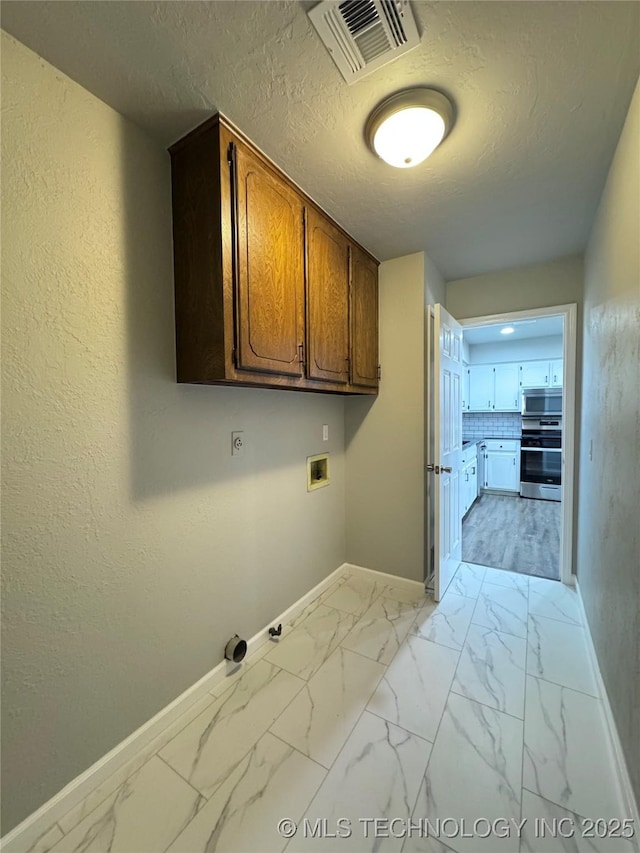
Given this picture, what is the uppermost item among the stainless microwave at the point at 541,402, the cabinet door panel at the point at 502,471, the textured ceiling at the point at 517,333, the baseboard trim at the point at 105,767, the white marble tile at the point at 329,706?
the textured ceiling at the point at 517,333

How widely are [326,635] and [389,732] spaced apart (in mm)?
637

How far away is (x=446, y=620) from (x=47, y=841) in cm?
196

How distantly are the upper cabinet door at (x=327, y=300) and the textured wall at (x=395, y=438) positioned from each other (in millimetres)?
527

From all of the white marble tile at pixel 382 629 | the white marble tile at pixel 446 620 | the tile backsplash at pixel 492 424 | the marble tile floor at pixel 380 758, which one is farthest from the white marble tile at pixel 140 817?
the tile backsplash at pixel 492 424

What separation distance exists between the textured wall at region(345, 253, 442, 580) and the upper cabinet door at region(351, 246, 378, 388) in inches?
3.7

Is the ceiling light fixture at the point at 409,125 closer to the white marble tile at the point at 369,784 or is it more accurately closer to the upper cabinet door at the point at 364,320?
the upper cabinet door at the point at 364,320

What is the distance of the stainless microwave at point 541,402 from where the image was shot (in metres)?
4.72

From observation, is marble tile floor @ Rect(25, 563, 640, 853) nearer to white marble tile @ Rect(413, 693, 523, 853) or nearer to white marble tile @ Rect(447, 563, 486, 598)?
white marble tile @ Rect(413, 693, 523, 853)

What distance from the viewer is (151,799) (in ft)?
3.73

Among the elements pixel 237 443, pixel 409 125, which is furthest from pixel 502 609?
pixel 409 125

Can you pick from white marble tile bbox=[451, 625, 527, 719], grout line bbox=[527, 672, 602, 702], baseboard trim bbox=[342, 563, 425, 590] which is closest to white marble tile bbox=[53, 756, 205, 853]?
white marble tile bbox=[451, 625, 527, 719]

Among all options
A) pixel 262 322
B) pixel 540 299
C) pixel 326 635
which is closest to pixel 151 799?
pixel 326 635

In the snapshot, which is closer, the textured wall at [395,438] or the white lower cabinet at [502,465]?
the textured wall at [395,438]

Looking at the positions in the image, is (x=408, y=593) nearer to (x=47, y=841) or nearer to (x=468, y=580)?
(x=468, y=580)
